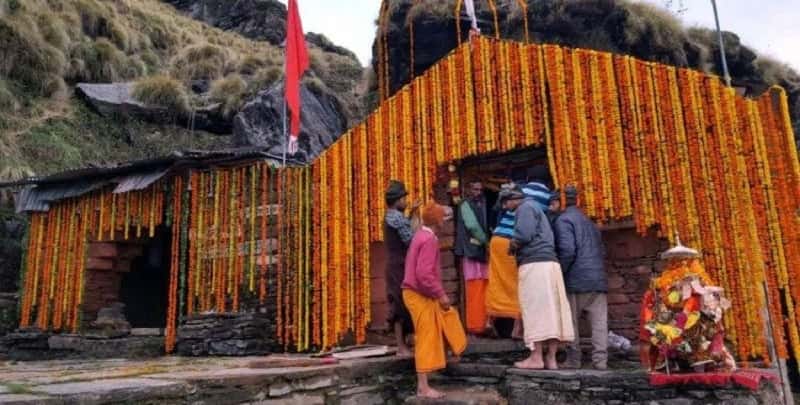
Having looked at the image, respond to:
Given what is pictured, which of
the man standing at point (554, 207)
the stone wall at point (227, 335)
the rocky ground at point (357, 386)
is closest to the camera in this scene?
the rocky ground at point (357, 386)

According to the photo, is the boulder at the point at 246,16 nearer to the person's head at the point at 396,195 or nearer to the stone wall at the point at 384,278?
the stone wall at the point at 384,278

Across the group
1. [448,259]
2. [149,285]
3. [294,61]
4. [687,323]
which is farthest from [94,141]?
[687,323]

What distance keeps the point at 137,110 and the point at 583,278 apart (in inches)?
589

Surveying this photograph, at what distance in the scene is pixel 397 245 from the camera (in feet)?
19.3

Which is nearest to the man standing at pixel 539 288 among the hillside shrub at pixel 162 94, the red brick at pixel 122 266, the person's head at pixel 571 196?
the person's head at pixel 571 196

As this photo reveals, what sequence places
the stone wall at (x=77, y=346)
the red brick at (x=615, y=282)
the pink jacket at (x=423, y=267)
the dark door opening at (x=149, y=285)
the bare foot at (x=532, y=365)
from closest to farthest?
the pink jacket at (x=423, y=267), the bare foot at (x=532, y=365), the red brick at (x=615, y=282), the stone wall at (x=77, y=346), the dark door opening at (x=149, y=285)

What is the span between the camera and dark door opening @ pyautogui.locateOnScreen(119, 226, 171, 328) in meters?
11.6

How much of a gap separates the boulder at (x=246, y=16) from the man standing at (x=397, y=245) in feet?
83.3

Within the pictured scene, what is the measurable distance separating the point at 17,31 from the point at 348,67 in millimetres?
11671

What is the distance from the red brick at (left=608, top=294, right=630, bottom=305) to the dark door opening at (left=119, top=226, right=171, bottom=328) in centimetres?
827

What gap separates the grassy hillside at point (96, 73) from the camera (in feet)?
48.5

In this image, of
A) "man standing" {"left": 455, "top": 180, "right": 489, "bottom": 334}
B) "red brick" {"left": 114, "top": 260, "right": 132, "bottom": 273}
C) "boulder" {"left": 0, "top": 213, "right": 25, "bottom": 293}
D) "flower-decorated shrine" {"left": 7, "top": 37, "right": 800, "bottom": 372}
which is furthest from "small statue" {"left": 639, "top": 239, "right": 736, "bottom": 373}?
"boulder" {"left": 0, "top": 213, "right": 25, "bottom": 293}

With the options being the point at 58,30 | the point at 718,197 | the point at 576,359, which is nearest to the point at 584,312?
the point at 576,359

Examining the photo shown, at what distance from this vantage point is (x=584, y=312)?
5719 millimetres
